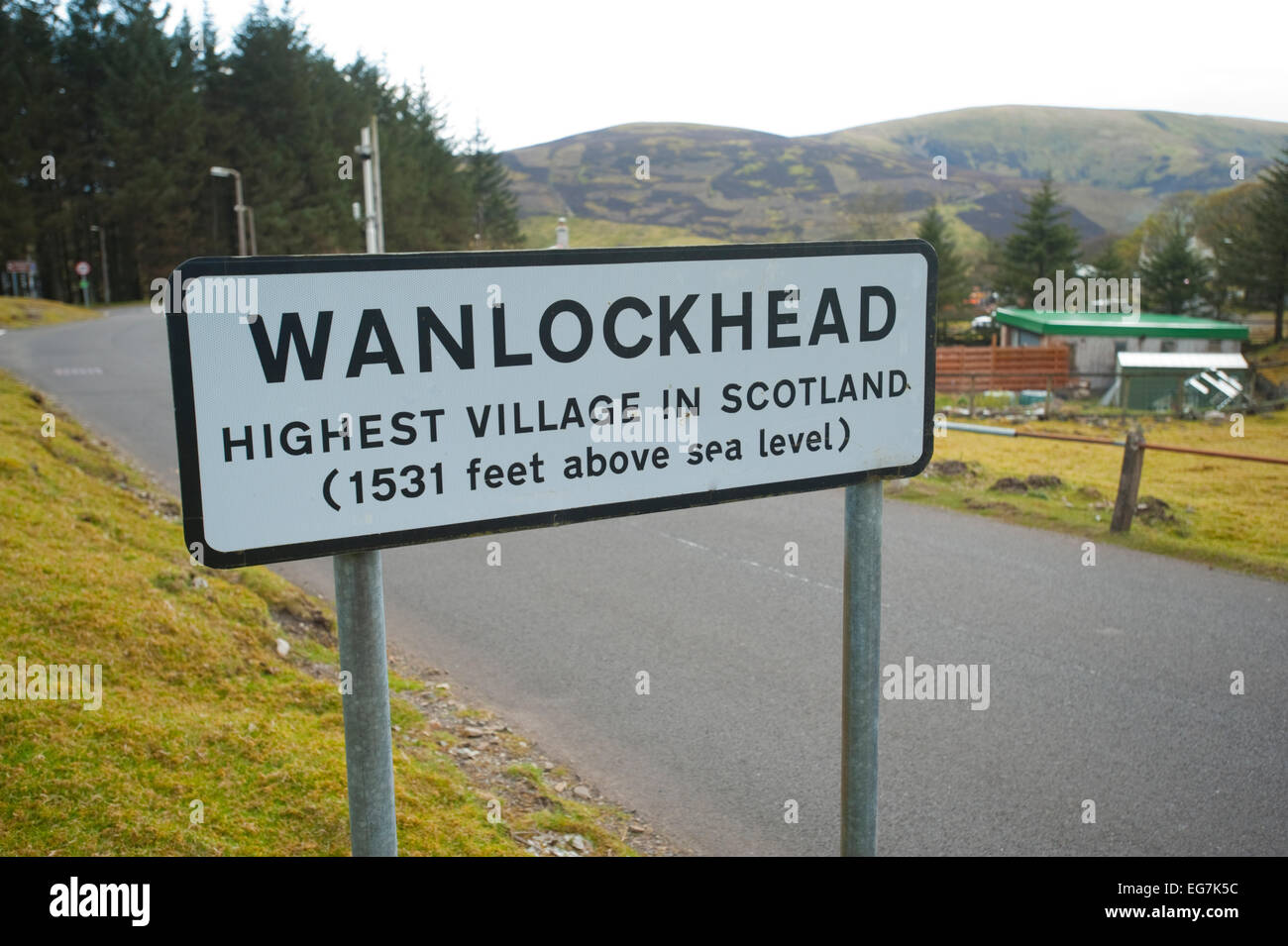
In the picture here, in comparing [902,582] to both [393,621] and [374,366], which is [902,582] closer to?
[393,621]

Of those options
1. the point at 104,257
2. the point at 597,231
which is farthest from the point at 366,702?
the point at 597,231

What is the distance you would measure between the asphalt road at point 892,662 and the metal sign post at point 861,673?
2.61 m

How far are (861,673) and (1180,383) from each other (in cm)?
2838

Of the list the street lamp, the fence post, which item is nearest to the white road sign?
the fence post

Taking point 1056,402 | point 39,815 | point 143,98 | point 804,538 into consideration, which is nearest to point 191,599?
point 39,815

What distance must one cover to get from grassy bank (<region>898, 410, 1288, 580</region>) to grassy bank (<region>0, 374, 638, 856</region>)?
7.49 meters

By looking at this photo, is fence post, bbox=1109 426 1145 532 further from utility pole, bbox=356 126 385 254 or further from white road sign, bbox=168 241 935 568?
utility pole, bbox=356 126 385 254

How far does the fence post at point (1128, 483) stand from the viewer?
10.2 m

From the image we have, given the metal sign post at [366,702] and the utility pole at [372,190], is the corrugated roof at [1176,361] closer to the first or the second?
the utility pole at [372,190]

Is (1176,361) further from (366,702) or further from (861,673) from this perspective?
(366,702)

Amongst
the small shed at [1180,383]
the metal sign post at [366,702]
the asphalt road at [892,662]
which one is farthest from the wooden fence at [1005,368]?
the metal sign post at [366,702]

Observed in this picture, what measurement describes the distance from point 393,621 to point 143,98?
209 feet

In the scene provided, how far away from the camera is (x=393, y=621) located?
7.71 metres

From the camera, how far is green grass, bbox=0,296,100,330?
3862cm
